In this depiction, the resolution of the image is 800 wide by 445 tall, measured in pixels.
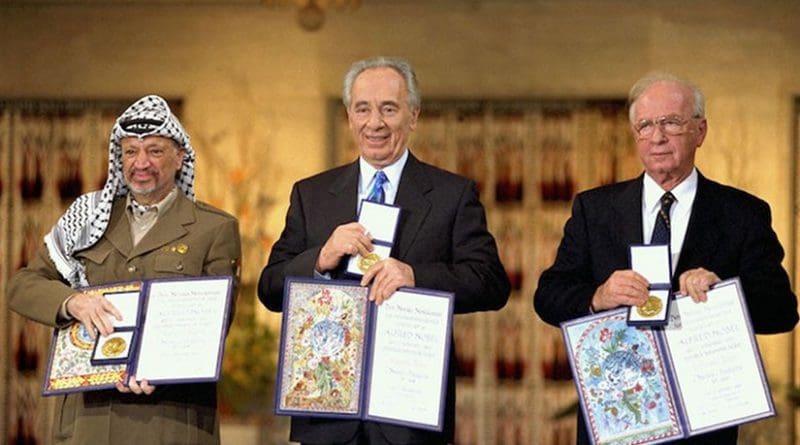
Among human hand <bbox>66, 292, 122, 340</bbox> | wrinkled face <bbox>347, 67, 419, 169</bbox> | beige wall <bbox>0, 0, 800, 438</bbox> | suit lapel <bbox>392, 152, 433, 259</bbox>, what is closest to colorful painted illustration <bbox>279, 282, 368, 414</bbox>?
suit lapel <bbox>392, 152, 433, 259</bbox>

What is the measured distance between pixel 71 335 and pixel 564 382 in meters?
5.23

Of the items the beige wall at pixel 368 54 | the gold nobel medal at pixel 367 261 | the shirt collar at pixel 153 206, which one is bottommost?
the gold nobel medal at pixel 367 261

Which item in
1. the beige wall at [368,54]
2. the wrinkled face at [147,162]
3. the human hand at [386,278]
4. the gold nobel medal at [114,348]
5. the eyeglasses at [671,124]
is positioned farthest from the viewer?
the beige wall at [368,54]

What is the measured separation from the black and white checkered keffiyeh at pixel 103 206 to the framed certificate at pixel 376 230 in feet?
2.25

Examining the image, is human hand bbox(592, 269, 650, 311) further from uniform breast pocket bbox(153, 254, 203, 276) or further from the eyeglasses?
uniform breast pocket bbox(153, 254, 203, 276)

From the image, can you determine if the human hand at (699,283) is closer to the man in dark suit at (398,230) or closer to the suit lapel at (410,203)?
Result: the man in dark suit at (398,230)

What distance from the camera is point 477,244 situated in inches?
168

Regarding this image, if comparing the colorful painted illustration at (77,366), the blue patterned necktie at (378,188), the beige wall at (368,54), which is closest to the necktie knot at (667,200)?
the blue patterned necktie at (378,188)

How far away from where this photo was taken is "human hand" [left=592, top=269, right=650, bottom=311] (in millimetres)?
4023

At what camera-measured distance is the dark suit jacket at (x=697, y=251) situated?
4133mm

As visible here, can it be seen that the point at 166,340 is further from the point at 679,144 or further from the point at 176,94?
the point at 176,94

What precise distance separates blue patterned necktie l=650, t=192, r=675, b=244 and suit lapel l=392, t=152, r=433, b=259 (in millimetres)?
634

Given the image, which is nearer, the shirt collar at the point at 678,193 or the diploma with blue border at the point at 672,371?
the diploma with blue border at the point at 672,371

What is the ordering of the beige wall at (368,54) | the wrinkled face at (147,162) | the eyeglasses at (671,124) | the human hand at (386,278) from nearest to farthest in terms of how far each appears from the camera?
1. the human hand at (386,278)
2. the eyeglasses at (671,124)
3. the wrinkled face at (147,162)
4. the beige wall at (368,54)
